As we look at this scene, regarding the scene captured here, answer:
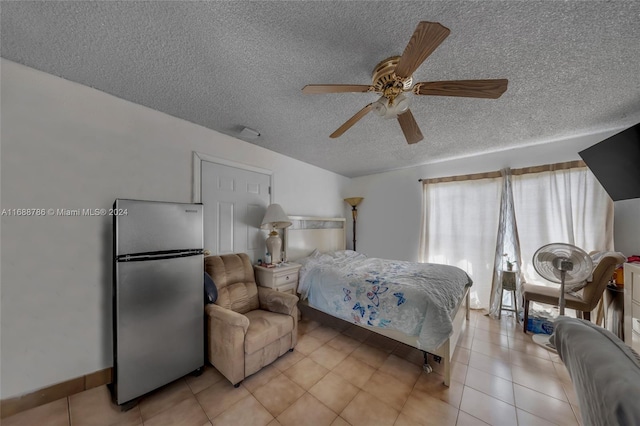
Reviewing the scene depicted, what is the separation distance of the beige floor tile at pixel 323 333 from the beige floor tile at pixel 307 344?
0.14 feet

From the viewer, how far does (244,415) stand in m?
1.46

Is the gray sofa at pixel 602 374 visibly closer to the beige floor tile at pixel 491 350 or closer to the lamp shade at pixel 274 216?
the beige floor tile at pixel 491 350

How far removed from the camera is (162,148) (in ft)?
6.85

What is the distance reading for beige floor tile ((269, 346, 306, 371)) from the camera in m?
1.97

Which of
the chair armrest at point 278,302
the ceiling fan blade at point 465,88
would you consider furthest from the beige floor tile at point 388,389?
the ceiling fan blade at point 465,88

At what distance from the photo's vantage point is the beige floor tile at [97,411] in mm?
1407

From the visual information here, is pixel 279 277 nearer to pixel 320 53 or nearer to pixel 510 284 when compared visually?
pixel 320 53

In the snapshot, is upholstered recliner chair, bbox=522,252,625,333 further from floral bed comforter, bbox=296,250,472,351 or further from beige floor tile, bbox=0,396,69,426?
beige floor tile, bbox=0,396,69,426

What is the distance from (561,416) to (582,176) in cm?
269

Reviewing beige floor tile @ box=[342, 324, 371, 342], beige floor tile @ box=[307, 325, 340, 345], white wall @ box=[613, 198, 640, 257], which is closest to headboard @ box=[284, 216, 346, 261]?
beige floor tile @ box=[307, 325, 340, 345]

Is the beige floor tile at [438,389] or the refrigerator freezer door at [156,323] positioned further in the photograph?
the beige floor tile at [438,389]

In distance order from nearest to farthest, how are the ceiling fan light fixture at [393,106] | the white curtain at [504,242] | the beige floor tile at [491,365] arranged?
the ceiling fan light fixture at [393,106]
the beige floor tile at [491,365]
the white curtain at [504,242]

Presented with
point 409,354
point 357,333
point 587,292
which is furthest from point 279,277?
point 587,292

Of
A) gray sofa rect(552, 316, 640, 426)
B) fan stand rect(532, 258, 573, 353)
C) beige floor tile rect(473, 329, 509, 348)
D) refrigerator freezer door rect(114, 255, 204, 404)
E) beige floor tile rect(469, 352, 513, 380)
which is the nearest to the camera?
gray sofa rect(552, 316, 640, 426)
